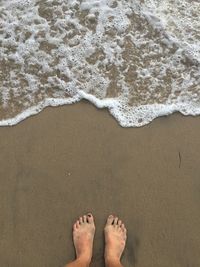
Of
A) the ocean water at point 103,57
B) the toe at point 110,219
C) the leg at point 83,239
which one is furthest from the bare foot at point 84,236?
the ocean water at point 103,57

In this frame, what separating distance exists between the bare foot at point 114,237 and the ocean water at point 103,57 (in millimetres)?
655

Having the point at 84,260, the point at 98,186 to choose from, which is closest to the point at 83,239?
the point at 84,260

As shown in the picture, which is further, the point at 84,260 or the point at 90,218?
the point at 90,218

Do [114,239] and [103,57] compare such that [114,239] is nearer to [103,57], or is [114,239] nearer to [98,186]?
[98,186]

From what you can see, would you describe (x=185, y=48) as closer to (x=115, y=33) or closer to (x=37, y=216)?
(x=115, y=33)

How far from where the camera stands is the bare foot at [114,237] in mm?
2646

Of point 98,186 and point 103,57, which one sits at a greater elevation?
A: point 103,57

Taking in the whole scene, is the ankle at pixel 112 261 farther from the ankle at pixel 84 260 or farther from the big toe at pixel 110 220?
the big toe at pixel 110 220

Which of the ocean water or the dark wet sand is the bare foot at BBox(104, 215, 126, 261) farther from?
the ocean water

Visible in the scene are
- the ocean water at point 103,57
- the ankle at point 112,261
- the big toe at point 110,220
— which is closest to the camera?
the ankle at point 112,261

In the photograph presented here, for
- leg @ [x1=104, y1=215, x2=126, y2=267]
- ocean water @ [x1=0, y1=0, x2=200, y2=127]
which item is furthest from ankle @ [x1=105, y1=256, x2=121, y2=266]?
ocean water @ [x1=0, y1=0, x2=200, y2=127]

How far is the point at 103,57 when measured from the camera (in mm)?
3186

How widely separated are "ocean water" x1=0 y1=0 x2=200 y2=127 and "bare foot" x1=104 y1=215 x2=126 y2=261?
2.15ft

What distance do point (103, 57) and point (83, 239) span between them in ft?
4.29
